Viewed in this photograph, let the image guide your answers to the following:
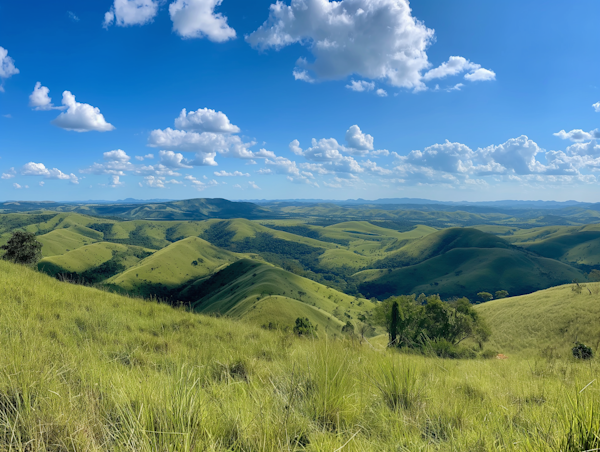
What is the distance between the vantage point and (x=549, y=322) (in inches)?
1854

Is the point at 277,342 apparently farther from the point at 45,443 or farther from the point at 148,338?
the point at 45,443

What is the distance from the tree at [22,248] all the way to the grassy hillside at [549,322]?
256 ft

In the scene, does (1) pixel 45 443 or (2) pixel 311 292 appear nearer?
(1) pixel 45 443

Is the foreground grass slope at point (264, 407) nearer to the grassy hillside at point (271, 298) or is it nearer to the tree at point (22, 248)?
the grassy hillside at point (271, 298)

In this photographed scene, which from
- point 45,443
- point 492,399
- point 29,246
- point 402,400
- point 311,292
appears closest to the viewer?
point 45,443

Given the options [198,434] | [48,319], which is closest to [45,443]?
[198,434]

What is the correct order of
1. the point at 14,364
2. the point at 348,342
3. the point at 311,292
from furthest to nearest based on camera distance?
the point at 311,292, the point at 348,342, the point at 14,364

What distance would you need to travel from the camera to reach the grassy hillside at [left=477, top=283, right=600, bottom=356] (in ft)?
131

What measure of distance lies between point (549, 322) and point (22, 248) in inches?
3568

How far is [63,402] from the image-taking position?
2406 millimetres

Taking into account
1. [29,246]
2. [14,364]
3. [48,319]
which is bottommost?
[29,246]

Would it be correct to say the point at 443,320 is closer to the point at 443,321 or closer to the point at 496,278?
the point at 443,321

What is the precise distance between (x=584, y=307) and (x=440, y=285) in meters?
144

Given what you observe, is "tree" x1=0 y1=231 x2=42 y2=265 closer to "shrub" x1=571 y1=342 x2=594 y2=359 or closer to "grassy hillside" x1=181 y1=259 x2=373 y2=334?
"grassy hillside" x1=181 y1=259 x2=373 y2=334
